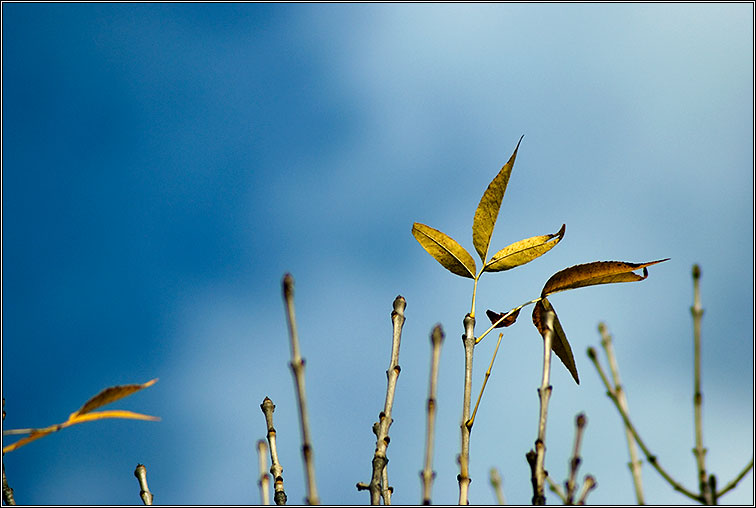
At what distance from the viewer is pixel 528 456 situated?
1.24 m

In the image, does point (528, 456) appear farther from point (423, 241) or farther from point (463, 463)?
point (423, 241)

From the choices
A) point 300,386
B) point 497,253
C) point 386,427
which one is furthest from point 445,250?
point 300,386

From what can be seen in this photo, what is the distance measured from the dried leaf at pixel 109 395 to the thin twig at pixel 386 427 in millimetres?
552

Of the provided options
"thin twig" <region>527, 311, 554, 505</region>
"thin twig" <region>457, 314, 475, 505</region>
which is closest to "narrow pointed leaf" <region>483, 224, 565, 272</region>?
"thin twig" <region>457, 314, 475, 505</region>

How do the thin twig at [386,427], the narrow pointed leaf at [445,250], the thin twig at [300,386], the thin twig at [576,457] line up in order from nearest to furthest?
the thin twig at [300,386]
the thin twig at [576,457]
the thin twig at [386,427]
the narrow pointed leaf at [445,250]

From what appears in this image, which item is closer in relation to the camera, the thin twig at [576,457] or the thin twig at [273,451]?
the thin twig at [576,457]

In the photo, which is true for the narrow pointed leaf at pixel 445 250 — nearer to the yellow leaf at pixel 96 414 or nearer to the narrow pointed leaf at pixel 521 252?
the narrow pointed leaf at pixel 521 252

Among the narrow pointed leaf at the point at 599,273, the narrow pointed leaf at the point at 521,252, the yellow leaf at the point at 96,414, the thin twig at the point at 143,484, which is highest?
the narrow pointed leaf at the point at 521,252

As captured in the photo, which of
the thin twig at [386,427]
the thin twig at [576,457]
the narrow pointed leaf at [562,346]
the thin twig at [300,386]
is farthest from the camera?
the narrow pointed leaf at [562,346]

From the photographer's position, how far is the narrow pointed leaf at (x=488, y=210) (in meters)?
1.72

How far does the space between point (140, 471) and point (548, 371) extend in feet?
3.40

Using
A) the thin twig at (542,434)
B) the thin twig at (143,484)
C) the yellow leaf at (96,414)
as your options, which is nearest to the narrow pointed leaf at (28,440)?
the yellow leaf at (96,414)


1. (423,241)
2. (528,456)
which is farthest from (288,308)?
(423,241)

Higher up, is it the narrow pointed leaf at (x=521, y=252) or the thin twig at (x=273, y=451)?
the narrow pointed leaf at (x=521, y=252)
